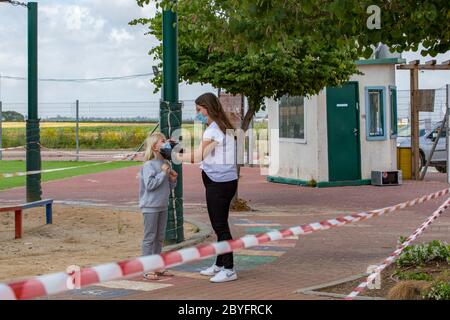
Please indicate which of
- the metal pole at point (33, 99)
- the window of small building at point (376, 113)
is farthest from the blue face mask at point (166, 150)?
the window of small building at point (376, 113)

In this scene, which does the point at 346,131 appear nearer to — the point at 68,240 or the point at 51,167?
the point at 68,240

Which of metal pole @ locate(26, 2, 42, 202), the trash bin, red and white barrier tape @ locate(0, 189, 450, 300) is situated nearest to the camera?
red and white barrier tape @ locate(0, 189, 450, 300)

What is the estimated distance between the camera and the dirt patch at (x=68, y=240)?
30.6 feet

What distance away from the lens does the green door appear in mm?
19844

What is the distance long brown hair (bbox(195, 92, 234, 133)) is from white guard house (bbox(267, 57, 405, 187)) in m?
11.8

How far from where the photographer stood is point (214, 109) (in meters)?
8.14

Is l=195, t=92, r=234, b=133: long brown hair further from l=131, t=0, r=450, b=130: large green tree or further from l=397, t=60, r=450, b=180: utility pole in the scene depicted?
l=397, t=60, r=450, b=180: utility pole

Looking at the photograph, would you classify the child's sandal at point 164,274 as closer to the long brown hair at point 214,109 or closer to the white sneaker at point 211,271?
the white sneaker at point 211,271

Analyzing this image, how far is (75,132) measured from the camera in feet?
108

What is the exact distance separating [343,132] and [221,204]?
1238 cm

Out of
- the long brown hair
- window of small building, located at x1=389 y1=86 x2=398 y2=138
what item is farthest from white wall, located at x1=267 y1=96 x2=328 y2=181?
the long brown hair

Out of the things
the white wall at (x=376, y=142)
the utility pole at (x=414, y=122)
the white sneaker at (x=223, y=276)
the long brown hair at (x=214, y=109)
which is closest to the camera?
the white sneaker at (x=223, y=276)

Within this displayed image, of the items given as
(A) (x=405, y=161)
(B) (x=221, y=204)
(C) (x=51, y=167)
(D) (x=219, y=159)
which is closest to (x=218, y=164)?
(D) (x=219, y=159)

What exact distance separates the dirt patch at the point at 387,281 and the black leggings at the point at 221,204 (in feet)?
3.84
